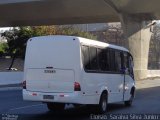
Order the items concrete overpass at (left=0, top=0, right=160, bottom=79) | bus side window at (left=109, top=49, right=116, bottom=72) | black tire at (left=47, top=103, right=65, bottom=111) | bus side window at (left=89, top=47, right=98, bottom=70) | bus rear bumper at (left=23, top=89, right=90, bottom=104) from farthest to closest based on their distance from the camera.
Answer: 1. concrete overpass at (left=0, top=0, right=160, bottom=79)
2. bus side window at (left=109, top=49, right=116, bottom=72)
3. black tire at (left=47, top=103, right=65, bottom=111)
4. bus side window at (left=89, top=47, right=98, bottom=70)
5. bus rear bumper at (left=23, top=89, right=90, bottom=104)

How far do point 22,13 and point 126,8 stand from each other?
41.5 feet

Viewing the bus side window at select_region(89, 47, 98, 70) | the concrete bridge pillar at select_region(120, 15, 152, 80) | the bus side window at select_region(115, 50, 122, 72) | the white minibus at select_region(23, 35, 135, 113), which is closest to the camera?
the white minibus at select_region(23, 35, 135, 113)

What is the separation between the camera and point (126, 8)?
45281mm

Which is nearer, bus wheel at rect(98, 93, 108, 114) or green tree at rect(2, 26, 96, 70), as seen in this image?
bus wheel at rect(98, 93, 108, 114)

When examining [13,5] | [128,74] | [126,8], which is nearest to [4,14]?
[13,5]

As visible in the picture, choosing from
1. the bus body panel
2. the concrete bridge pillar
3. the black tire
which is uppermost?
the concrete bridge pillar

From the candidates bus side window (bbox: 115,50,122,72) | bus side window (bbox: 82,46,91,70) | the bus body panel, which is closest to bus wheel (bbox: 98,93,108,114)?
the bus body panel

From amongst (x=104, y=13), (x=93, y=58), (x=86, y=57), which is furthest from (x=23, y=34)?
(x=86, y=57)

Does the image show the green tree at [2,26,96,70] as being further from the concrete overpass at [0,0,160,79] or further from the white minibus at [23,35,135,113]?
the white minibus at [23,35,135,113]

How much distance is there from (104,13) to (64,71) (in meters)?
33.3

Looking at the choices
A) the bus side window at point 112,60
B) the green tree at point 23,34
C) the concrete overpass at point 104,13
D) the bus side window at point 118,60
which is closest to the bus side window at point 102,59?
the bus side window at point 112,60

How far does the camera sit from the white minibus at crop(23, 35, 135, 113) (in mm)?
14641

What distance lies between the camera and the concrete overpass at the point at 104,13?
43.7 m

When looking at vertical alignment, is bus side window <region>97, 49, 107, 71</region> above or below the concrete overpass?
below
